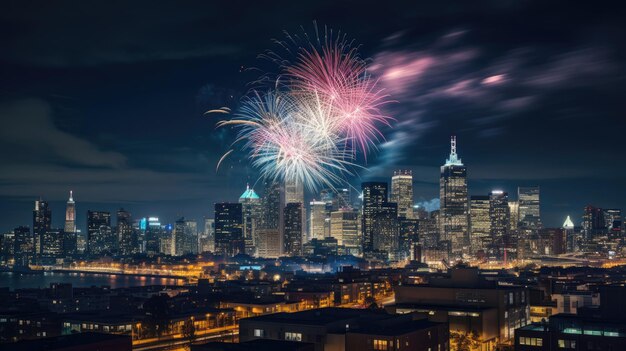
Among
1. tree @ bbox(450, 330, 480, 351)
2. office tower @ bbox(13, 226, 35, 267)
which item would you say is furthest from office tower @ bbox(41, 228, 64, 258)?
tree @ bbox(450, 330, 480, 351)

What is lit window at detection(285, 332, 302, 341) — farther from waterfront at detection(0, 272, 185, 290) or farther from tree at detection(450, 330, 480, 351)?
waterfront at detection(0, 272, 185, 290)

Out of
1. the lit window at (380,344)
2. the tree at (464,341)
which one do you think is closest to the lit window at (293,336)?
the lit window at (380,344)

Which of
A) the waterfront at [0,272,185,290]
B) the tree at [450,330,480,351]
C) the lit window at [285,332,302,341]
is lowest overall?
the waterfront at [0,272,185,290]

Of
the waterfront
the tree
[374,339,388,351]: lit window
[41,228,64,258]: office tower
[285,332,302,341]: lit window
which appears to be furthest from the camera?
[41,228,64,258]: office tower

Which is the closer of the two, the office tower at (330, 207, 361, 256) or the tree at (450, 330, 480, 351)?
the tree at (450, 330, 480, 351)

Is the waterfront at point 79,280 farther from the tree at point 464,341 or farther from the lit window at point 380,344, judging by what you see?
the lit window at point 380,344

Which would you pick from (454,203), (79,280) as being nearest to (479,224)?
(454,203)

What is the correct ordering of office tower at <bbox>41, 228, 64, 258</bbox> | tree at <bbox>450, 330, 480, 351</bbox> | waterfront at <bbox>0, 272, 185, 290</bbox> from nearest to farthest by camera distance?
1. tree at <bbox>450, 330, 480, 351</bbox>
2. waterfront at <bbox>0, 272, 185, 290</bbox>
3. office tower at <bbox>41, 228, 64, 258</bbox>
